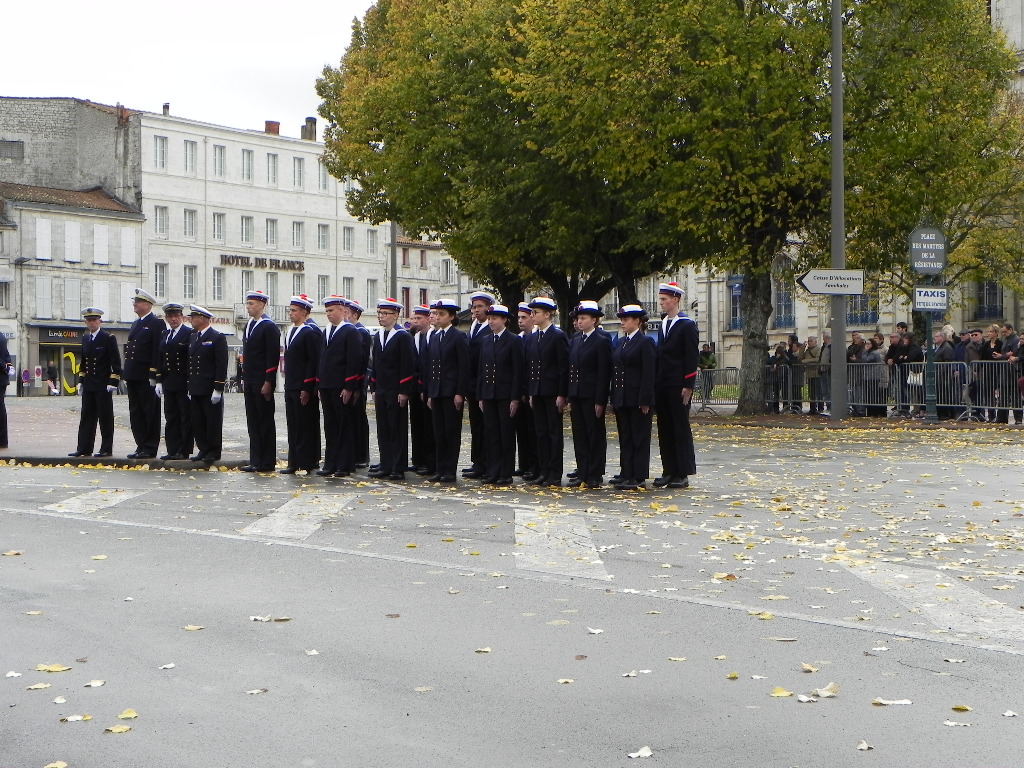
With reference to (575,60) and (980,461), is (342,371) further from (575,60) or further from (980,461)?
(575,60)

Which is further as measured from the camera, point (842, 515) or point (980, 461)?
point (980, 461)

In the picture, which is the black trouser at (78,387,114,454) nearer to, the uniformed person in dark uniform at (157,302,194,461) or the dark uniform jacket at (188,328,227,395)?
the uniformed person in dark uniform at (157,302,194,461)

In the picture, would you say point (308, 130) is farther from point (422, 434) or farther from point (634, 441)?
point (634, 441)

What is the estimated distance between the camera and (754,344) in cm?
3506

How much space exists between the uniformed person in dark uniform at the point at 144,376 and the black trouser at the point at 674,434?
680 cm

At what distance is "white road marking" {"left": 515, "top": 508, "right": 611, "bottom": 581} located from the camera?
9773 millimetres

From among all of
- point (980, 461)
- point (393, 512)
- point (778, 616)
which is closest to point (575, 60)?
point (980, 461)

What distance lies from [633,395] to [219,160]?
241 feet

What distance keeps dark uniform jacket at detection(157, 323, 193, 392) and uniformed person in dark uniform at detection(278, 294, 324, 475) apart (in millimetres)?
1516

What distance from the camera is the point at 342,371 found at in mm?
18031

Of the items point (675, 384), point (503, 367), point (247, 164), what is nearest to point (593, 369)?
point (675, 384)

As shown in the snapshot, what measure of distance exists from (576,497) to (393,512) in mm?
2343

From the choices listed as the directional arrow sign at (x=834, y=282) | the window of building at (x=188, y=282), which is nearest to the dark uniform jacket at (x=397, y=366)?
the directional arrow sign at (x=834, y=282)

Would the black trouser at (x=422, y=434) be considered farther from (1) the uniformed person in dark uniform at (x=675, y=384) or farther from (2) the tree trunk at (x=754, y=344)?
(2) the tree trunk at (x=754, y=344)
